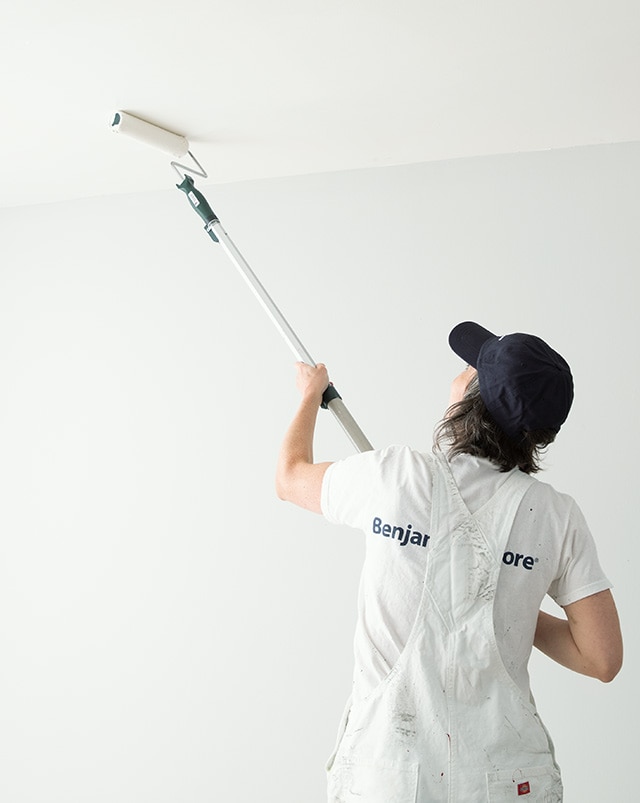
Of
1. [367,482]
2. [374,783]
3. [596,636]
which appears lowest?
[374,783]

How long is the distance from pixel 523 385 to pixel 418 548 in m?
0.26

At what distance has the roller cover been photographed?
78.5 inches

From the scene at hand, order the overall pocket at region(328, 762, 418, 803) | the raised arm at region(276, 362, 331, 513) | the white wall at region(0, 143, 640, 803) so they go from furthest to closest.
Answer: the white wall at region(0, 143, 640, 803) < the raised arm at region(276, 362, 331, 513) < the overall pocket at region(328, 762, 418, 803)

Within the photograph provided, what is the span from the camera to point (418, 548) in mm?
1289

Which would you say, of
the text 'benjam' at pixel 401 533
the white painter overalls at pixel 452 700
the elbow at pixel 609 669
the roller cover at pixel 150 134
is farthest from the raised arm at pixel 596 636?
the roller cover at pixel 150 134

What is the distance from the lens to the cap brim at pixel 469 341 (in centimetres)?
147

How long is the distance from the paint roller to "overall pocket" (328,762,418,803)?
0.50 metres

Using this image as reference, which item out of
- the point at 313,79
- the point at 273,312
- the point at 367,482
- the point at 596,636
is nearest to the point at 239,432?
the point at 273,312

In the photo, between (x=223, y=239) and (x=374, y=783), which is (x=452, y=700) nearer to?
(x=374, y=783)

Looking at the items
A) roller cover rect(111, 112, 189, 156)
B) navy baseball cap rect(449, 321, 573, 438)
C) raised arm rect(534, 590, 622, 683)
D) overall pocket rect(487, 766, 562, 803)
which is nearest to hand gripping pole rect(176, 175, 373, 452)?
roller cover rect(111, 112, 189, 156)

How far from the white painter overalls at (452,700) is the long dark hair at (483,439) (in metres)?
0.08

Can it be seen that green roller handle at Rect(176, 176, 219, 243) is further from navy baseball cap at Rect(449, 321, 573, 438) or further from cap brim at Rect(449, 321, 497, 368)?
navy baseball cap at Rect(449, 321, 573, 438)

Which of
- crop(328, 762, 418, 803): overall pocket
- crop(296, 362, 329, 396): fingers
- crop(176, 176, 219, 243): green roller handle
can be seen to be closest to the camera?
crop(328, 762, 418, 803): overall pocket

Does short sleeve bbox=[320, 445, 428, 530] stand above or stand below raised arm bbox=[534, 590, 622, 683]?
above
